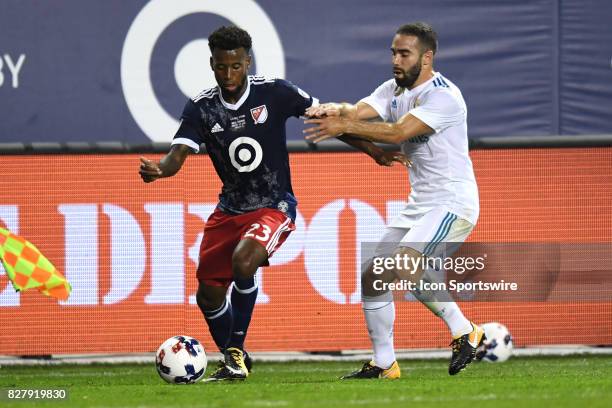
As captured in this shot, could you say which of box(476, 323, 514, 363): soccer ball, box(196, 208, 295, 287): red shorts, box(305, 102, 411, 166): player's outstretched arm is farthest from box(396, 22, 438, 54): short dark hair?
box(476, 323, 514, 363): soccer ball

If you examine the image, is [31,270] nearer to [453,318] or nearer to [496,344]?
[453,318]

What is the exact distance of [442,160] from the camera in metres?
9.27

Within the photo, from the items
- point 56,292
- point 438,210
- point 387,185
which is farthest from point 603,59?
point 56,292

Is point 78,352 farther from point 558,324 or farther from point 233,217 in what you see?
point 558,324

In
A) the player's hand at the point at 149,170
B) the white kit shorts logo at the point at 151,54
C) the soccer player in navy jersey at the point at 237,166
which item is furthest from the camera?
the white kit shorts logo at the point at 151,54

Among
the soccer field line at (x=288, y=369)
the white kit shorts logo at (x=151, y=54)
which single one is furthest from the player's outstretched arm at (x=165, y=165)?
the white kit shorts logo at (x=151, y=54)

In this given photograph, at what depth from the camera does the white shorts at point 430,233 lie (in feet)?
30.0

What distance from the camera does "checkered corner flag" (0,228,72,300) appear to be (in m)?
9.05

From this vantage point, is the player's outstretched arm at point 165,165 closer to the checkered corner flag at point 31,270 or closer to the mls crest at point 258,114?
the mls crest at point 258,114

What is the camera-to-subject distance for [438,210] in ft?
30.3

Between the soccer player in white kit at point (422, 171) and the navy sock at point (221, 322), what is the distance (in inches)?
39.3

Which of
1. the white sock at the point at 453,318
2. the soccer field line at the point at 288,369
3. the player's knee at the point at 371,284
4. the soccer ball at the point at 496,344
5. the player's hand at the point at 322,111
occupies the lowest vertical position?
the soccer field line at the point at 288,369

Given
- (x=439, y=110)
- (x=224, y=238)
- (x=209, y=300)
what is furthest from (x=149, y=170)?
(x=439, y=110)

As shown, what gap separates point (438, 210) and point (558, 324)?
2.70 meters
